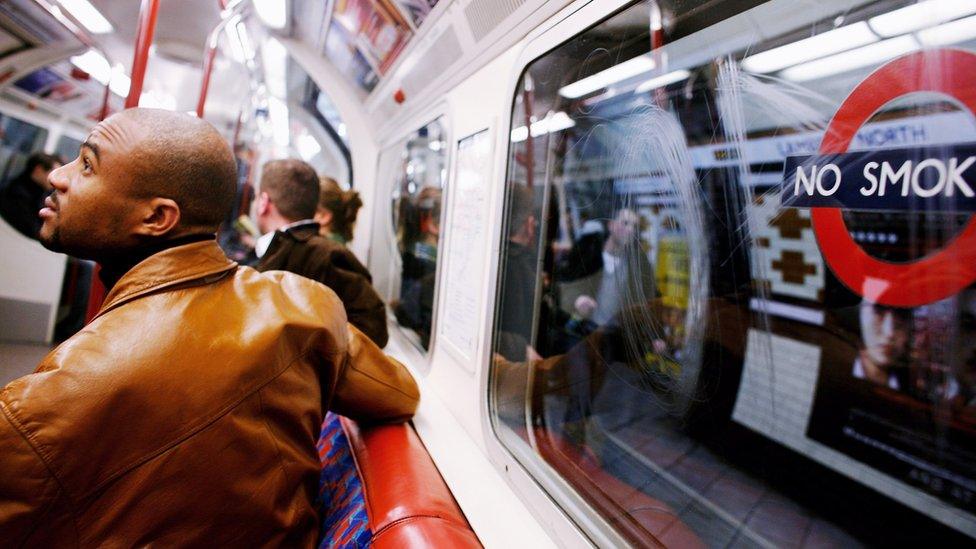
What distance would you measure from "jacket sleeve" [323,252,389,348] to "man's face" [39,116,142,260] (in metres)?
1.21

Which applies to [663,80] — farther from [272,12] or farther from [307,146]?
[307,146]

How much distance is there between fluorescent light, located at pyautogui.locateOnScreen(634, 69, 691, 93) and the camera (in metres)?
1.05

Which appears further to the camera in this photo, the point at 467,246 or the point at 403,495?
the point at 467,246

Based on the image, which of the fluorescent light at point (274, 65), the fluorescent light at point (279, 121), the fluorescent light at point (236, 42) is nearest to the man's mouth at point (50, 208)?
the fluorescent light at point (236, 42)

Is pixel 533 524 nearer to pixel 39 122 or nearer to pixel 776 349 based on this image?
pixel 776 349

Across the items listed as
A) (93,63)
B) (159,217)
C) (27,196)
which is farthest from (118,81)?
(159,217)

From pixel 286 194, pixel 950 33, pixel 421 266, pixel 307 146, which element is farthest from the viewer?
pixel 307 146

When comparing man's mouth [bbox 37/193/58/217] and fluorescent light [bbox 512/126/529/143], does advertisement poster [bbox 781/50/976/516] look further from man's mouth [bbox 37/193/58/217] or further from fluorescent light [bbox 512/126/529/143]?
→ man's mouth [bbox 37/193/58/217]

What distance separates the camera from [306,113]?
5.44 m

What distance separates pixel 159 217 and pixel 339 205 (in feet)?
6.95

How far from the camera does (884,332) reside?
0.77m

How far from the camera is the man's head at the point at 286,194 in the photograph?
7.81 feet

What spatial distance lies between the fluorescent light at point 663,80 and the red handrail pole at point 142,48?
1.60 m

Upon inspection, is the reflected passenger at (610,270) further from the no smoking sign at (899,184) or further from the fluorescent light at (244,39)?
the fluorescent light at (244,39)
